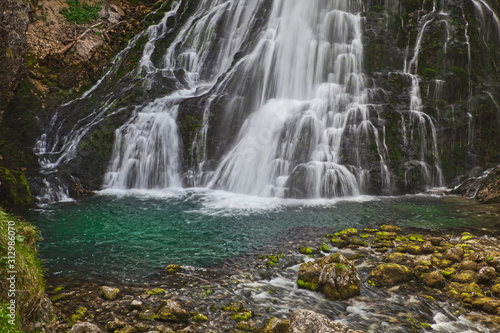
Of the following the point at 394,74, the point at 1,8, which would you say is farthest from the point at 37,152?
the point at 394,74

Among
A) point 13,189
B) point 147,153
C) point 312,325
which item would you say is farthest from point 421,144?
point 13,189

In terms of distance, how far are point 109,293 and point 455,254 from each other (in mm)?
6894

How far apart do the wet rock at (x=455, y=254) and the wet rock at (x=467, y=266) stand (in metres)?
0.36

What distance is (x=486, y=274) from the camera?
258 inches

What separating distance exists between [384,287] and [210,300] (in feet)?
10.7

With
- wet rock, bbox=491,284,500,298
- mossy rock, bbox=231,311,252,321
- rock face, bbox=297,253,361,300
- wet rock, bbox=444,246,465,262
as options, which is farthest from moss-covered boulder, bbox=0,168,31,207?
wet rock, bbox=491,284,500,298

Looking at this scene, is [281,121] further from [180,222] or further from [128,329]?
[128,329]

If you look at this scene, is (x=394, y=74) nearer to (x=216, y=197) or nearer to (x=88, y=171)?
(x=216, y=197)

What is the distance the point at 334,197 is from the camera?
45.1ft

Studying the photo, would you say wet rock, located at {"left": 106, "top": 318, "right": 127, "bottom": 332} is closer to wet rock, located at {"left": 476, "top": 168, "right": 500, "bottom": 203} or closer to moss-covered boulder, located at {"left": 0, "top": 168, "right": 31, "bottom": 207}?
moss-covered boulder, located at {"left": 0, "top": 168, "right": 31, "bottom": 207}

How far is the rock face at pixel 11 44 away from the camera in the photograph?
14055mm

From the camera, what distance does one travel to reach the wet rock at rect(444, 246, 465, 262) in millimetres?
7420

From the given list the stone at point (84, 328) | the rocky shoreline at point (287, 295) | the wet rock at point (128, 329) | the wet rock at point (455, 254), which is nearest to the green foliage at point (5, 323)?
the stone at point (84, 328)

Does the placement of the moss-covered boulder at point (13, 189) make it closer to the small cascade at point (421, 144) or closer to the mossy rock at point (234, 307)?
the mossy rock at point (234, 307)
